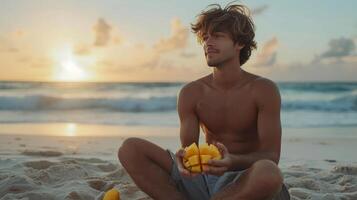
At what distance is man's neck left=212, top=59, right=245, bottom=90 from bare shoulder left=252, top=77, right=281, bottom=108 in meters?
0.18

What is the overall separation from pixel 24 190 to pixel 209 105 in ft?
6.02

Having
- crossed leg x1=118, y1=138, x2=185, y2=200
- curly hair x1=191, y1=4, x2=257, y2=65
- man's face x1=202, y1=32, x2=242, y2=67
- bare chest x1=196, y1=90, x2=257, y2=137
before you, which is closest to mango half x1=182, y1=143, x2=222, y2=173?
crossed leg x1=118, y1=138, x2=185, y2=200

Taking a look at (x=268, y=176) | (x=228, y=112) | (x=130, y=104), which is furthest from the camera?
(x=130, y=104)

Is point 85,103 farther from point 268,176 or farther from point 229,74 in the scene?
point 268,176

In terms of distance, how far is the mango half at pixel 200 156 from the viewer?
318cm

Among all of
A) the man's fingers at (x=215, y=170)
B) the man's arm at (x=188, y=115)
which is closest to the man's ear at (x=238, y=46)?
the man's arm at (x=188, y=115)

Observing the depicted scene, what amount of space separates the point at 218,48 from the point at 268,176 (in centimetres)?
100

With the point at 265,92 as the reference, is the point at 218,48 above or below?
above

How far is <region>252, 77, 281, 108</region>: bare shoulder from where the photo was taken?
3.61m

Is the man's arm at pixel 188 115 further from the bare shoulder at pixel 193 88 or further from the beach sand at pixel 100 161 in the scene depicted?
the beach sand at pixel 100 161

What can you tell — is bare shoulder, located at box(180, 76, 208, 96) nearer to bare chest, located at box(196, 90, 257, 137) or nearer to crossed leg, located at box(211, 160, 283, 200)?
bare chest, located at box(196, 90, 257, 137)

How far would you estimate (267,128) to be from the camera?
140 inches

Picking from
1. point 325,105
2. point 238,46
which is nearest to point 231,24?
point 238,46

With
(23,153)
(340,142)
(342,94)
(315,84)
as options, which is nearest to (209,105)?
(23,153)
